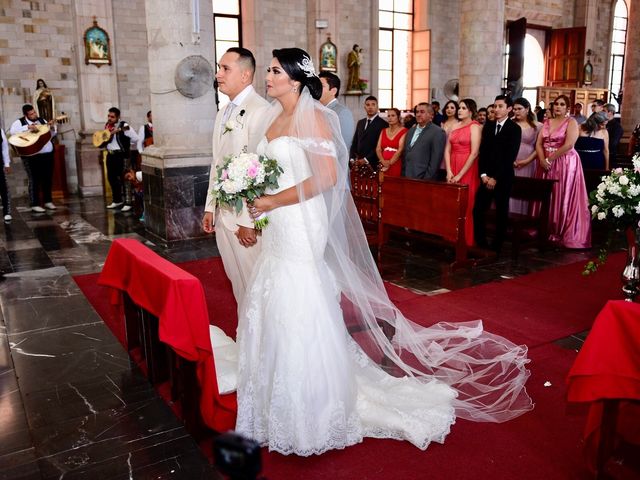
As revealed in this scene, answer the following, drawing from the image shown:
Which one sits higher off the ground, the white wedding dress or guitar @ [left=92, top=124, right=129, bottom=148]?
guitar @ [left=92, top=124, right=129, bottom=148]

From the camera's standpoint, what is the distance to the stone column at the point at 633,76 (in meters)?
16.1

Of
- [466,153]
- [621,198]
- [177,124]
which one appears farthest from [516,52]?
[621,198]

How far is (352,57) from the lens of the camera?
14141 millimetres

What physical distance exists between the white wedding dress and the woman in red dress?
4.85 metres

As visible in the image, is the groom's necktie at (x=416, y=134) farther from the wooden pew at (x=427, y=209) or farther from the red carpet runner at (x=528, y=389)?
the red carpet runner at (x=528, y=389)

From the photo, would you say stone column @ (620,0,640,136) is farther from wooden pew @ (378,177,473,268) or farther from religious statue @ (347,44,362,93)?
wooden pew @ (378,177,473,268)

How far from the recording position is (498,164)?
6445 mm

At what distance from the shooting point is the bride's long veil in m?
2.74

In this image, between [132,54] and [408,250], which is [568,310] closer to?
[408,250]

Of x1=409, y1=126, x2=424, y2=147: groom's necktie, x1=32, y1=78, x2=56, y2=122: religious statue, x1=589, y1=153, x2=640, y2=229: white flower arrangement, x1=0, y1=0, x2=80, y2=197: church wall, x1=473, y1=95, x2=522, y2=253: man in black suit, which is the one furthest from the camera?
x1=0, y1=0, x2=80, y2=197: church wall

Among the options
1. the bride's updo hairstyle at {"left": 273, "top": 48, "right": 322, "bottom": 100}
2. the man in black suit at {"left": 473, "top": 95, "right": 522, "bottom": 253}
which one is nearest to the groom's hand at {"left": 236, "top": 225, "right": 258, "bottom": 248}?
the bride's updo hairstyle at {"left": 273, "top": 48, "right": 322, "bottom": 100}

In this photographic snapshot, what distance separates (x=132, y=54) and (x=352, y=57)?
5074mm

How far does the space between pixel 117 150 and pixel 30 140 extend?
1.44 m

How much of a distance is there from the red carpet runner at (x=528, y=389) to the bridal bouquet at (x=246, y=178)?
47.2 inches
